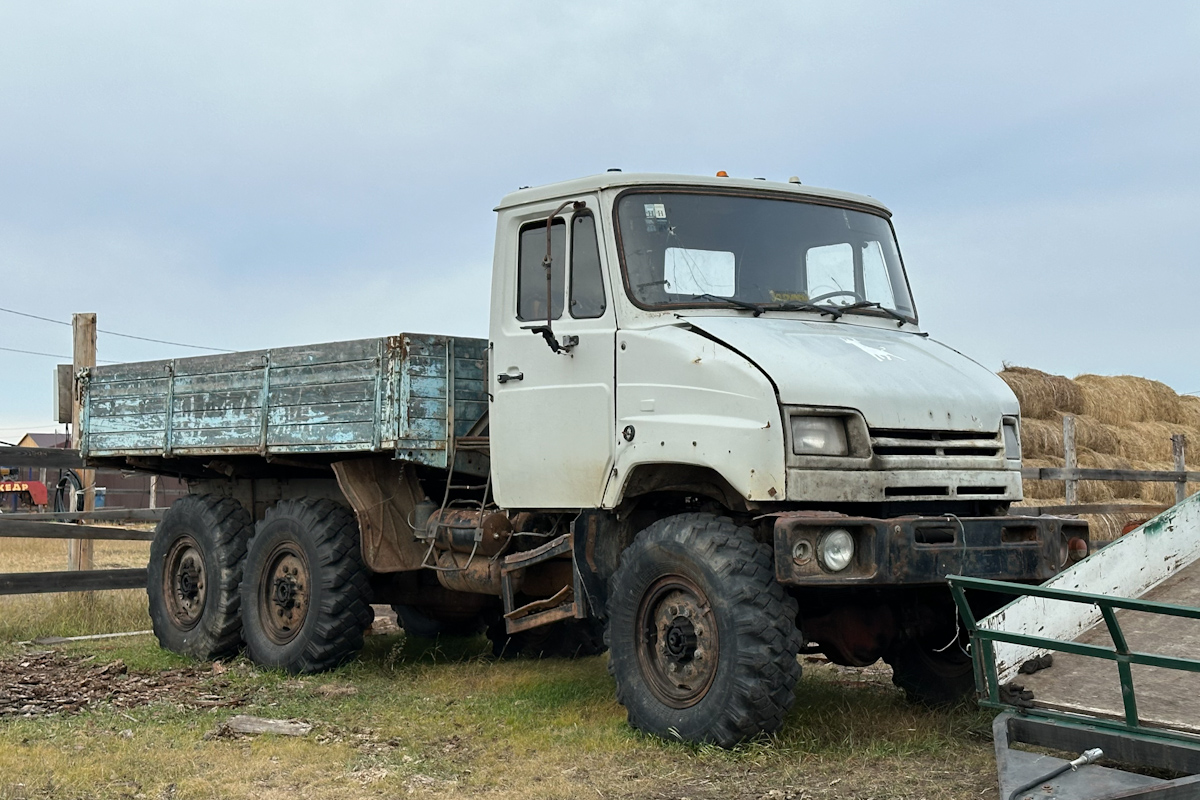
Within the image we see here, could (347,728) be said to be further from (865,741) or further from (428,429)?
(865,741)

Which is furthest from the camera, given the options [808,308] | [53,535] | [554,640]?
[53,535]

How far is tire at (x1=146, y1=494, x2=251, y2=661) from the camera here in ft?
36.4

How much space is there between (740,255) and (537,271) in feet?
4.10

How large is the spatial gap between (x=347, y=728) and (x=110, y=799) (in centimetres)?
188

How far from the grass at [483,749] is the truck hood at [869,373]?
1674 mm

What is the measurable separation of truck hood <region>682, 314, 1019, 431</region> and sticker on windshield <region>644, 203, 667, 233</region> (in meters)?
0.63

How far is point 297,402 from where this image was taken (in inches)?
404

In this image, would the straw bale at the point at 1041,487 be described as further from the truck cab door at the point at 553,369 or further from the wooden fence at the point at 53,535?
the truck cab door at the point at 553,369

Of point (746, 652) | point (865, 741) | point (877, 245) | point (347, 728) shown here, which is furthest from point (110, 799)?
point (877, 245)

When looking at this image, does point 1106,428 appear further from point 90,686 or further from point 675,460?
point 90,686

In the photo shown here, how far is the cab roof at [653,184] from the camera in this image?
7.95 metres

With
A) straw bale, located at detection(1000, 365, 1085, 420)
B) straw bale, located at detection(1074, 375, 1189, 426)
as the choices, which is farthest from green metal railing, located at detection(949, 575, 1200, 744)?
straw bale, located at detection(1074, 375, 1189, 426)

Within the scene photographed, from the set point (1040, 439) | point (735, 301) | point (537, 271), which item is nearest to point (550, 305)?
point (537, 271)

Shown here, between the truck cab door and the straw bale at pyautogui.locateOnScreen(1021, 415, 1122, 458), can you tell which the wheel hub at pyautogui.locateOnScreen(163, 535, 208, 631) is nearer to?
the truck cab door
